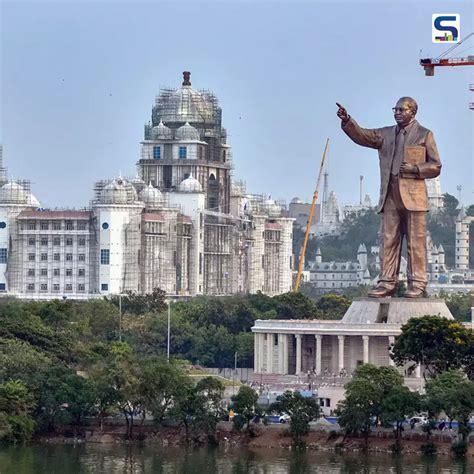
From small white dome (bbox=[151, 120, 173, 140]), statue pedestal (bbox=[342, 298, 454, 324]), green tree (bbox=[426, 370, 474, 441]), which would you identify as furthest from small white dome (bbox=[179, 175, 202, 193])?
green tree (bbox=[426, 370, 474, 441])

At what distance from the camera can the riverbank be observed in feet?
313

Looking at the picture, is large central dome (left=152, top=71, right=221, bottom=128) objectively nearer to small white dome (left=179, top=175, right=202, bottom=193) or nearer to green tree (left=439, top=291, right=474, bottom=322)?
small white dome (left=179, top=175, right=202, bottom=193)

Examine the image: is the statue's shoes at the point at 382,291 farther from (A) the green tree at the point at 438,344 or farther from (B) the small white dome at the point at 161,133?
(B) the small white dome at the point at 161,133

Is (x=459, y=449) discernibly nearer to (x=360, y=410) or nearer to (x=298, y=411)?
(x=360, y=410)

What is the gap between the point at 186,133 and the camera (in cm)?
17250

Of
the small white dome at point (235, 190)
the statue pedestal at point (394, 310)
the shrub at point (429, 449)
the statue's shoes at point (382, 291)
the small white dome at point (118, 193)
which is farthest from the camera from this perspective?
the small white dome at point (235, 190)

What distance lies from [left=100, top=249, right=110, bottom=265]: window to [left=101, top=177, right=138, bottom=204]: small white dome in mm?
3078

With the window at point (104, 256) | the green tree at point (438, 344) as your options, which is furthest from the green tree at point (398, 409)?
the window at point (104, 256)

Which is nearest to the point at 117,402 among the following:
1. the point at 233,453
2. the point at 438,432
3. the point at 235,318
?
the point at 233,453

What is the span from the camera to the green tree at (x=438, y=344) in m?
A: 104

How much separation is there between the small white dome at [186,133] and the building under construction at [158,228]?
7cm

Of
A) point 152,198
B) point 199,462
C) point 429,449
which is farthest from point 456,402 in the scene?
point 152,198

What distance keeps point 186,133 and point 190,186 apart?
5664mm

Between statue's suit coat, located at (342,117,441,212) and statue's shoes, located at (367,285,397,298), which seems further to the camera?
statue's shoes, located at (367,285,397,298)
